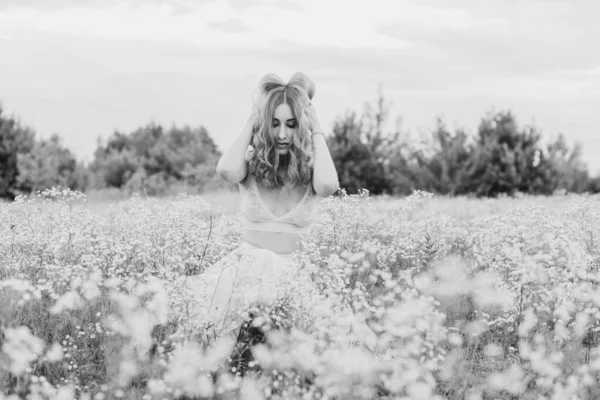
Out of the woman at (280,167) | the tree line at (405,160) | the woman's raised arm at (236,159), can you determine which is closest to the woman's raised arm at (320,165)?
the woman at (280,167)

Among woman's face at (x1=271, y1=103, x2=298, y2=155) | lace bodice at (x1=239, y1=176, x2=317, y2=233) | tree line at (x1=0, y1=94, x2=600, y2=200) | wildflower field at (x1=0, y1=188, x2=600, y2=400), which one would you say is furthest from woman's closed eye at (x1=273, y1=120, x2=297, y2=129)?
tree line at (x1=0, y1=94, x2=600, y2=200)

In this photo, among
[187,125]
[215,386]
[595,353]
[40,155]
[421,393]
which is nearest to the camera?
[421,393]

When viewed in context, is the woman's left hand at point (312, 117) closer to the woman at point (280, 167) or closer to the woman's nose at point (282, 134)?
the woman at point (280, 167)

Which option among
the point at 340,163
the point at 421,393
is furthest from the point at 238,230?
the point at 340,163

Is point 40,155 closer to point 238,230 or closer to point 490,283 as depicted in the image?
point 238,230

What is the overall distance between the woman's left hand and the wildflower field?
120cm

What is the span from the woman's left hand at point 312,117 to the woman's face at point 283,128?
0.46 ft

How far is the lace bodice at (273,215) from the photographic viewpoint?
6551 millimetres

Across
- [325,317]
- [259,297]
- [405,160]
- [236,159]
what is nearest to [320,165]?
[236,159]

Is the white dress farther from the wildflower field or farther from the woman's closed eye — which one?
the woman's closed eye

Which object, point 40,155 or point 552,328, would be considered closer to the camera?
point 552,328

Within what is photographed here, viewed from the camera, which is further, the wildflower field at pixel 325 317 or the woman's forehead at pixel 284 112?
the woman's forehead at pixel 284 112

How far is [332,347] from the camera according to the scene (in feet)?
14.3

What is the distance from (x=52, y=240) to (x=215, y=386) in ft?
10.0
